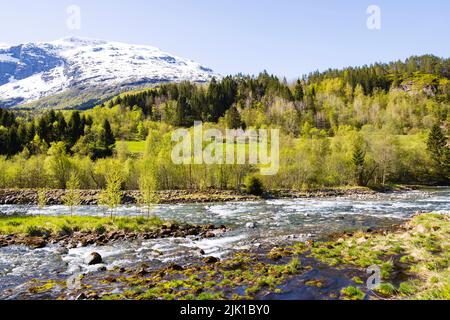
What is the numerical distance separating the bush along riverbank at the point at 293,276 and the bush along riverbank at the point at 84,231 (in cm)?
1174

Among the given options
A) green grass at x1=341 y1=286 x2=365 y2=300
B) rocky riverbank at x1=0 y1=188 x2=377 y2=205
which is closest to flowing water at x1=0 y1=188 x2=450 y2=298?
green grass at x1=341 y1=286 x2=365 y2=300

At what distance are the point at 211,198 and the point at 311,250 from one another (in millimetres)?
50768

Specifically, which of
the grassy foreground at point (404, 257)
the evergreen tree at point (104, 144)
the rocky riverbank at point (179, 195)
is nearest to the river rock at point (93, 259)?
the grassy foreground at point (404, 257)

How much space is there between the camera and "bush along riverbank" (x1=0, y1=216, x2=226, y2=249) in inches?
1357

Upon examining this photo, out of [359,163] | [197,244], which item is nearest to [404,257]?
[197,244]

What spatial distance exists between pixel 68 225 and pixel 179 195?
41402 millimetres

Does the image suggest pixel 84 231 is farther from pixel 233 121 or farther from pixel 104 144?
pixel 233 121

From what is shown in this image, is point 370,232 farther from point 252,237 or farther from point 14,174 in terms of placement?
point 14,174

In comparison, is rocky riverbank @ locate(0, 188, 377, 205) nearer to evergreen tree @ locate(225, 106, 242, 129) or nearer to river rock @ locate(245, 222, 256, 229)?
river rock @ locate(245, 222, 256, 229)

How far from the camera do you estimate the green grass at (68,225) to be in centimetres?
3816

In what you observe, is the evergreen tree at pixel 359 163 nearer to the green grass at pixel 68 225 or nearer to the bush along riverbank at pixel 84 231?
the bush along riverbank at pixel 84 231

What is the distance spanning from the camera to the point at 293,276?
21547mm

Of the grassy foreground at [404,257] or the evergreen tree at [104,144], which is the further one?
the evergreen tree at [104,144]

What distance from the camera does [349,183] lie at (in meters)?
96.2
